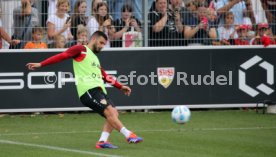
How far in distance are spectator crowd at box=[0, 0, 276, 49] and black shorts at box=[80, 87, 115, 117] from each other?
6070 millimetres

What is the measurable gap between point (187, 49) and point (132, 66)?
1.38m

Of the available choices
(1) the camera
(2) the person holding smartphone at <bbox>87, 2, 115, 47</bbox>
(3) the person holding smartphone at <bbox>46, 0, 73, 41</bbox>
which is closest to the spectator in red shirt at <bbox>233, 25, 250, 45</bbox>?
(1) the camera

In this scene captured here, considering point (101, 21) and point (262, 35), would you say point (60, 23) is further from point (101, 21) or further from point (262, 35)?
point (262, 35)

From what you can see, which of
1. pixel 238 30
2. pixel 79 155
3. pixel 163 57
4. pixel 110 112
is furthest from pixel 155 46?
pixel 79 155

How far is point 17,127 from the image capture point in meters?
16.5

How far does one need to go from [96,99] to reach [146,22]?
6852 mm

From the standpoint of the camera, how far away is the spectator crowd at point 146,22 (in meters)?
19.0

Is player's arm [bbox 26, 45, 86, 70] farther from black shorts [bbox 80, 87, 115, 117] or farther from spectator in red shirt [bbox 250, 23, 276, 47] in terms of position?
spectator in red shirt [bbox 250, 23, 276, 47]

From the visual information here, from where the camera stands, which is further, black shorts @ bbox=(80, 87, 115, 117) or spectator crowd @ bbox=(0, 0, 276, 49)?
spectator crowd @ bbox=(0, 0, 276, 49)

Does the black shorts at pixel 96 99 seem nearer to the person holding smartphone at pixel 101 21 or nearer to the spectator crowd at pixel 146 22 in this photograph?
the spectator crowd at pixel 146 22

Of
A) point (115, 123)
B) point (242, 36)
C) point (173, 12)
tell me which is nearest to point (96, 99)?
point (115, 123)

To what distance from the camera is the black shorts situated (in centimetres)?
1295

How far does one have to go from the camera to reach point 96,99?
42.7ft

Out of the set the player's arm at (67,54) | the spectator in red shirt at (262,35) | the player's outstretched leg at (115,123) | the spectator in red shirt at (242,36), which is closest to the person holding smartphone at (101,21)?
the spectator in red shirt at (242,36)
